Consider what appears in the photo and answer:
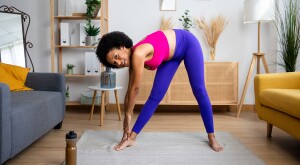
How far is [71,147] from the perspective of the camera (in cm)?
196

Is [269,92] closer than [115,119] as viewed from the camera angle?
Yes

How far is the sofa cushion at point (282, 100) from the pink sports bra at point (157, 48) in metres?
0.88

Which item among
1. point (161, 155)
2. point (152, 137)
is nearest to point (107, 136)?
point (152, 137)

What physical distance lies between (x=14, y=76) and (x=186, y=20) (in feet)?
6.75

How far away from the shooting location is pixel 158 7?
14.0 feet

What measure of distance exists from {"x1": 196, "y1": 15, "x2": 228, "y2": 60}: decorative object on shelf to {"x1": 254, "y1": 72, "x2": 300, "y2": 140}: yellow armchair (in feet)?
4.35

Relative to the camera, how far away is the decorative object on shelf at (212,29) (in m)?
4.14

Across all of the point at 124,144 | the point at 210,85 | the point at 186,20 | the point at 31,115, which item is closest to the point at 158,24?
the point at 186,20

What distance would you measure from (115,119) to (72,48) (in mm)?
1168

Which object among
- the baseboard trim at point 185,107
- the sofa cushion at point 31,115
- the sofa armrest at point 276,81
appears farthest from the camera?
the baseboard trim at point 185,107

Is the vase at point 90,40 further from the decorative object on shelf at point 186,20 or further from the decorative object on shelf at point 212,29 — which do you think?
the decorative object on shelf at point 212,29

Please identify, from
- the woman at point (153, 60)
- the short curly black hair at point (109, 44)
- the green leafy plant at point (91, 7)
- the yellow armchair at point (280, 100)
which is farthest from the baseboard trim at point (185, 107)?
the short curly black hair at point (109, 44)

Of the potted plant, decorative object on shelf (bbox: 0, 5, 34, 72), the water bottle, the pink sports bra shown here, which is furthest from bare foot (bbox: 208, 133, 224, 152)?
decorative object on shelf (bbox: 0, 5, 34, 72)

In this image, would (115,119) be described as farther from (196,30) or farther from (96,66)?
(196,30)
